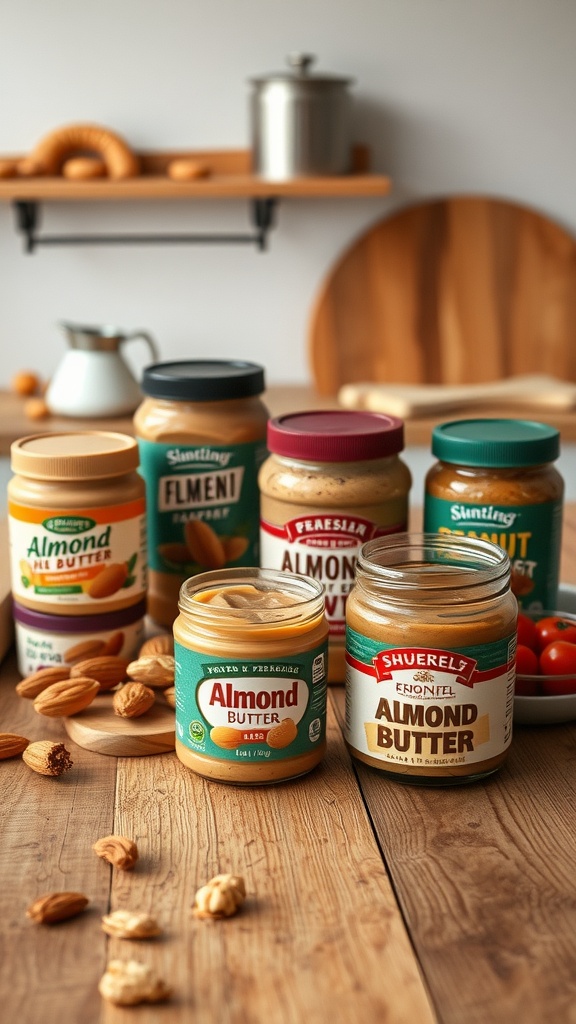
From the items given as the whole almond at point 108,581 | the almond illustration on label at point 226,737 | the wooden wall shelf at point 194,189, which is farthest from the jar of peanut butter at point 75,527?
the wooden wall shelf at point 194,189

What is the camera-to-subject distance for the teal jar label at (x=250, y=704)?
810 mm

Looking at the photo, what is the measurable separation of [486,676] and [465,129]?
2128 millimetres

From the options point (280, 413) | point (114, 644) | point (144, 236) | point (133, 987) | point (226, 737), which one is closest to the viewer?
point (133, 987)

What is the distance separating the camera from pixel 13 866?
29.3 inches

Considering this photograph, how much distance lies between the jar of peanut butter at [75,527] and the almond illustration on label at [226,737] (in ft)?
0.76

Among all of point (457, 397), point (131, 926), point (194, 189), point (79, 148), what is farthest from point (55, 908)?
point (79, 148)

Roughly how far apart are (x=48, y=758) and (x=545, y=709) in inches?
16.1

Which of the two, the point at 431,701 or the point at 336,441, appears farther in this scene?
the point at 336,441

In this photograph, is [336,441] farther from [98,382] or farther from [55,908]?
[98,382]

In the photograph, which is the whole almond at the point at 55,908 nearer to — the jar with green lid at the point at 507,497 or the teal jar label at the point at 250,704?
the teal jar label at the point at 250,704

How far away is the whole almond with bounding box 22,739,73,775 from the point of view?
0.86m

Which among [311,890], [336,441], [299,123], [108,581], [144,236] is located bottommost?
[311,890]

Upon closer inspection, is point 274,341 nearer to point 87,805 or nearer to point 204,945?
point 87,805

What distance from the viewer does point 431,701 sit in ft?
2.63
